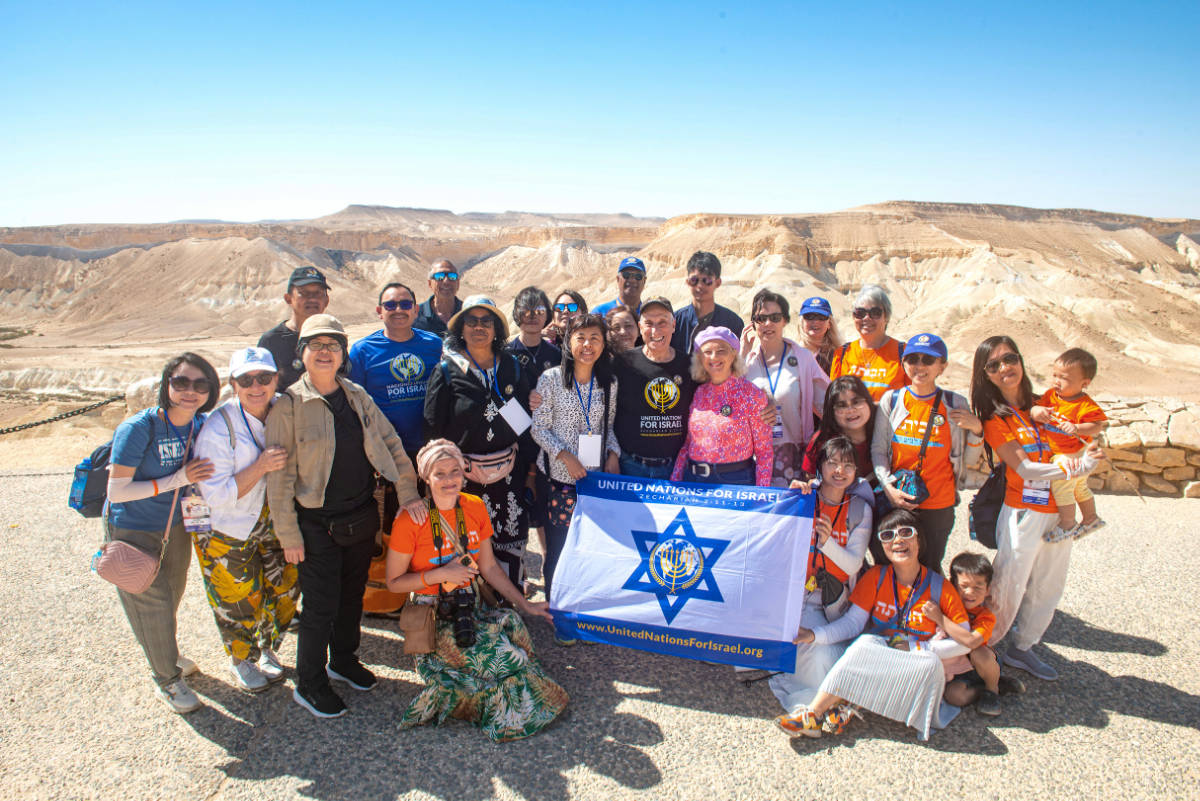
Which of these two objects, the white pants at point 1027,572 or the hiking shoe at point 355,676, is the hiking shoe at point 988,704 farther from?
the hiking shoe at point 355,676

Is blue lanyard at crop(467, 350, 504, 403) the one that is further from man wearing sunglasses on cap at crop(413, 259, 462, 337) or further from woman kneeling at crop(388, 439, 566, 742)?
man wearing sunglasses on cap at crop(413, 259, 462, 337)

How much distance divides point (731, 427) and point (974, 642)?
1758mm

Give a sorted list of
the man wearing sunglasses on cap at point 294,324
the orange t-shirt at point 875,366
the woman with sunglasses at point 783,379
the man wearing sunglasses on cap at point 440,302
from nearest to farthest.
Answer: the woman with sunglasses at point 783,379, the orange t-shirt at point 875,366, the man wearing sunglasses on cap at point 294,324, the man wearing sunglasses on cap at point 440,302

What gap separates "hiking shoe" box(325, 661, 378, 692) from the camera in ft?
12.6

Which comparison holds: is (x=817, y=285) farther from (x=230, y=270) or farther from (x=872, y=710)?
(x=230, y=270)

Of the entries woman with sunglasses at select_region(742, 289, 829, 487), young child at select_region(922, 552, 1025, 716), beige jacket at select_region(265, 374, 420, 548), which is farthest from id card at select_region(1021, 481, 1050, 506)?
beige jacket at select_region(265, 374, 420, 548)

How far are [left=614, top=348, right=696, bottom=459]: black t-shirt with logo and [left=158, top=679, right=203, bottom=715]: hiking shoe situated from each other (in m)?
2.92

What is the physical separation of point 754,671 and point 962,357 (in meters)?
24.0

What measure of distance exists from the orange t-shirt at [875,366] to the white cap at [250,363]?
3.59m

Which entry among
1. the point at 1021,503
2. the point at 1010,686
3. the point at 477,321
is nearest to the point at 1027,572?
the point at 1021,503

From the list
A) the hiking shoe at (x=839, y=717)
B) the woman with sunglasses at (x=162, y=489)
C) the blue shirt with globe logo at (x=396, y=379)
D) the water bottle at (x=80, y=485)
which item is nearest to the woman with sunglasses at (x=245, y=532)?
the woman with sunglasses at (x=162, y=489)

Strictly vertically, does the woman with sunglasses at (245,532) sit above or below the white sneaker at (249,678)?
above

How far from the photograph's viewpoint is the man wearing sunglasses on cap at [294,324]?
4.56 m

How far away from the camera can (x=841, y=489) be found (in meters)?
3.84
